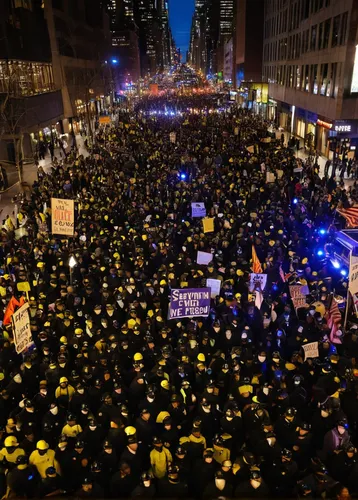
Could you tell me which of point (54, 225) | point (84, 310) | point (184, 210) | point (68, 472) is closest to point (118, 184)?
point (184, 210)

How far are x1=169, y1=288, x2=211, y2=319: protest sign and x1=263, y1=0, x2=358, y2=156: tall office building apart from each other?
23358 mm

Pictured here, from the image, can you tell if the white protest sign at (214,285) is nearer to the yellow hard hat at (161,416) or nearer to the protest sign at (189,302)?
the protest sign at (189,302)

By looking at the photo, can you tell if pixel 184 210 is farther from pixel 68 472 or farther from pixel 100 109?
pixel 100 109

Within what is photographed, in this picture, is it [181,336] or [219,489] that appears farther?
[181,336]

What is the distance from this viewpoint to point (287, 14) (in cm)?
4806

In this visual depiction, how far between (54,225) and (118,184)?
7.07 metres

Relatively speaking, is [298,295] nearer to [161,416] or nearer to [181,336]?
[181,336]

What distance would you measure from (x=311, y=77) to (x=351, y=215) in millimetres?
27418

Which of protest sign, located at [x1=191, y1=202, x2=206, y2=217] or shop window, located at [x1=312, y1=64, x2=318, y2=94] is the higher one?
shop window, located at [x1=312, y1=64, x2=318, y2=94]

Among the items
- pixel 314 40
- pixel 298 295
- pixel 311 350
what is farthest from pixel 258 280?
pixel 314 40

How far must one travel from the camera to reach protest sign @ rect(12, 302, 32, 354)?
771cm

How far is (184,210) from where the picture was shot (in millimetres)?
15883

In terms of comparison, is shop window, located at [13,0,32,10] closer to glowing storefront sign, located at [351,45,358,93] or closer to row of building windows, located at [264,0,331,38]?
row of building windows, located at [264,0,331,38]

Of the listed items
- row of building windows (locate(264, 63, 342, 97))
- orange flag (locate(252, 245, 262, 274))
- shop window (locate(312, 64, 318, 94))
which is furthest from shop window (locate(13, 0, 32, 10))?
orange flag (locate(252, 245, 262, 274))
